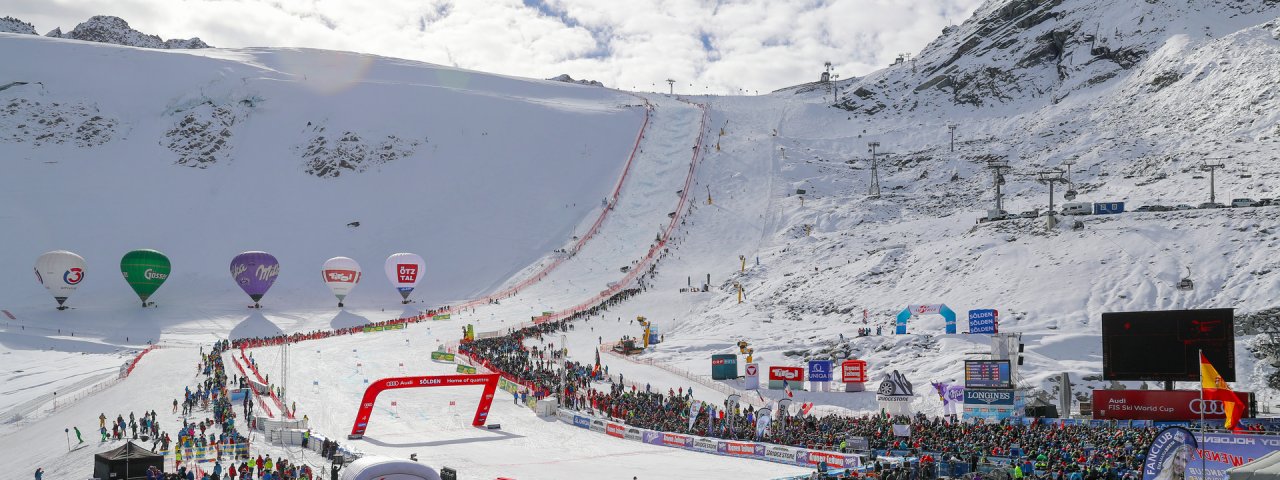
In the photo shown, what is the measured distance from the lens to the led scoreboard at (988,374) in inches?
1296

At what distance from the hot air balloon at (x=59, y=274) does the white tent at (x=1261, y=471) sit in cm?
6859

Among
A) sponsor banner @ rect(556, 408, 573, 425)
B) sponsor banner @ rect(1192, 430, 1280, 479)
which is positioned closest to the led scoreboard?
sponsor banner @ rect(556, 408, 573, 425)

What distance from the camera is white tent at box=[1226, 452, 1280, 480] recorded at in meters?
12.7

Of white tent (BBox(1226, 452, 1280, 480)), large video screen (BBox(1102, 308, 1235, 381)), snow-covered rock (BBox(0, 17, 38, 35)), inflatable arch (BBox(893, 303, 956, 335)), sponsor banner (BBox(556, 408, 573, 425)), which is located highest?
snow-covered rock (BBox(0, 17, 38, 35))

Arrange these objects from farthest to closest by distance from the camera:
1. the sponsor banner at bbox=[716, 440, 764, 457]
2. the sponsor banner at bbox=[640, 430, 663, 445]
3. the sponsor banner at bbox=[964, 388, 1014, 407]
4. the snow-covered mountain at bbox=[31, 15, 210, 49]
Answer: the snow-covered mountain at bbox=[31, 15, 210, 49], the sponsor banner at bbox=[964, 388, 1014, 407], the sponsor banner at bbox=[640, 430, 663, 445], the sponsor banner at bbox=[716, 440, 764, 457]

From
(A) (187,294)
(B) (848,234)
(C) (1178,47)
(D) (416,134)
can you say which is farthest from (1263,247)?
(D) (416,134)

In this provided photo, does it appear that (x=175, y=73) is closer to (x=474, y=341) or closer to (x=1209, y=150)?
(x=474, y=341)

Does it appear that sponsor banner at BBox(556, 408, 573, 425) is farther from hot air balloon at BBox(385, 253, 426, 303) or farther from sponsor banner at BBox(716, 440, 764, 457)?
hot air balloon at BBox(385, 253, 426, 303)

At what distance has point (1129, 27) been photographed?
104 metres

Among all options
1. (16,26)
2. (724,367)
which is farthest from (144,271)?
(16,26)

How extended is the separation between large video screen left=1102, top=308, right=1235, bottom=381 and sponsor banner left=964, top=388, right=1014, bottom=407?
3.47m

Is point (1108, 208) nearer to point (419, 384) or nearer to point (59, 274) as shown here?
point (419, 384)

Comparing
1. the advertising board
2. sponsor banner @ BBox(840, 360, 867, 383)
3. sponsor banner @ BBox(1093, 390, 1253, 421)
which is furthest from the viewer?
the advertising board

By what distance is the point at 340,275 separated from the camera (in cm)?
7025
